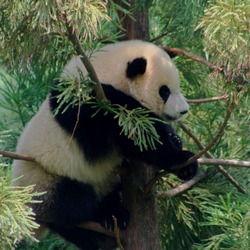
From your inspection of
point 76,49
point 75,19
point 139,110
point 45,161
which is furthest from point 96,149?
point 75,19

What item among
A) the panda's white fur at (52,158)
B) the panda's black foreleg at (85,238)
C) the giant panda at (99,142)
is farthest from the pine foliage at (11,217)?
the panda's black foreleg at (85,238)

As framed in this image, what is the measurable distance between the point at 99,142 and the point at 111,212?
401 mm

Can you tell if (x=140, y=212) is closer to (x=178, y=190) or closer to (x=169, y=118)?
(x=178, y=190)

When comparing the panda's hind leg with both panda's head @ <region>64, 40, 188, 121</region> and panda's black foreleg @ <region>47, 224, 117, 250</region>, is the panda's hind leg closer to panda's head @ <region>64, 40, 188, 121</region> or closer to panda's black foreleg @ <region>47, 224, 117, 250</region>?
panda's black foreleg @ <region>47, 224, 117, 250</region>

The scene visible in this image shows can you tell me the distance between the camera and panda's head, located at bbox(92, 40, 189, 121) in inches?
128

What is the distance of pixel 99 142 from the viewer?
3279 millimetres

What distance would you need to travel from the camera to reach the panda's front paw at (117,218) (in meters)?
3.38

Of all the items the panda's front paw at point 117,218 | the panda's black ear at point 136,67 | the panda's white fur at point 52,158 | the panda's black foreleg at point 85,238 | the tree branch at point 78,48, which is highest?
the tree branch at point 78,48

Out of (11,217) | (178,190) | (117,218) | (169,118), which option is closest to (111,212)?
(117,218)

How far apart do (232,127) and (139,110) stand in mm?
1411

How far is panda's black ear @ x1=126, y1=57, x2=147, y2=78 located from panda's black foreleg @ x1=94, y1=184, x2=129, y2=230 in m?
0.70

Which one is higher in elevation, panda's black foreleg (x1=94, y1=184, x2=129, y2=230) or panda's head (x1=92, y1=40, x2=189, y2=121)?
panda's head (x1=92, y1=40, x2=189, y2=121)

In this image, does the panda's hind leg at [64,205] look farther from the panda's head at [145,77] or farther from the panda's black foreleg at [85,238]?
the panda's head at [145,77]

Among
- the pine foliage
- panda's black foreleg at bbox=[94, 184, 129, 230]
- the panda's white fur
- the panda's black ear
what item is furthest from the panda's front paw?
the pine foliage
